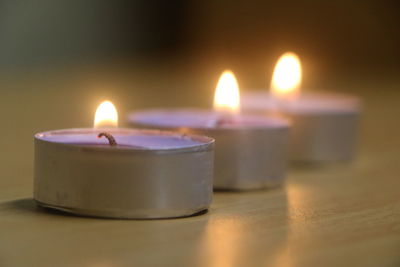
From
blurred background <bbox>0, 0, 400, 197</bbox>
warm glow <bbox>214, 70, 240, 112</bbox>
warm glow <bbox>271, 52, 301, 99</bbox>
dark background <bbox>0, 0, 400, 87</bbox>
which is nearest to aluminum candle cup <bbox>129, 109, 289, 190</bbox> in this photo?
warm glow <bbox>214, 70, 240, 112</bbox>

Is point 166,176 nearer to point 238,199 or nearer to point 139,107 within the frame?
point 238,199

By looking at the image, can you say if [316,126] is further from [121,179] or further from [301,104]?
[121,179]

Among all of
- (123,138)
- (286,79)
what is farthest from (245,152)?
(286,79)

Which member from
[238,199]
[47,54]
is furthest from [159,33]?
[238,199]

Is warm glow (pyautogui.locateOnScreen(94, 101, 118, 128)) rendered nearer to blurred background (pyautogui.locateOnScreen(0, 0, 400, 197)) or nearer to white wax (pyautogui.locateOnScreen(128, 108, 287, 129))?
white wax (pyautogui.locateOnScreen(128, 108, 287, 129))

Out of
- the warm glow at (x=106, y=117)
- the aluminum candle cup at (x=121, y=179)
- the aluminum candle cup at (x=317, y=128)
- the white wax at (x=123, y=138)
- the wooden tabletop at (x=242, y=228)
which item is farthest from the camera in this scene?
the aluminum candle cup at (x=317, y=128)

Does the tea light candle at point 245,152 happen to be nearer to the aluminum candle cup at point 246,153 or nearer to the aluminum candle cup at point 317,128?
the aluminum candle cup at point 246,153

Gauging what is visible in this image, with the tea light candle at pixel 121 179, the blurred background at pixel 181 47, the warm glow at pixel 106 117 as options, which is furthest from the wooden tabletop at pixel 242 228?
the blurred background at pixel 181 47
